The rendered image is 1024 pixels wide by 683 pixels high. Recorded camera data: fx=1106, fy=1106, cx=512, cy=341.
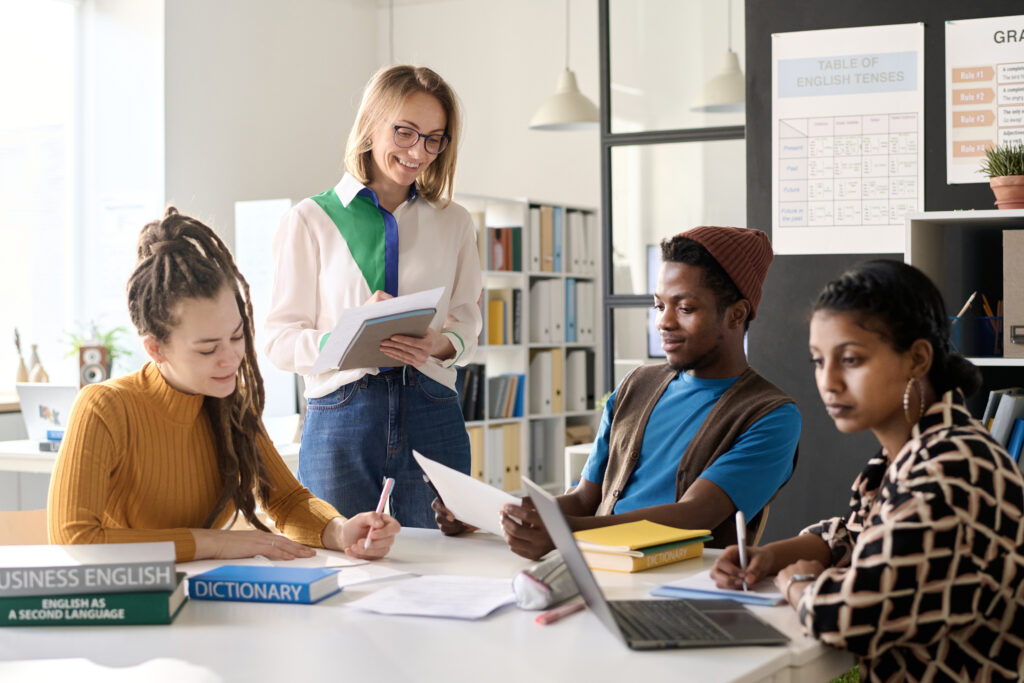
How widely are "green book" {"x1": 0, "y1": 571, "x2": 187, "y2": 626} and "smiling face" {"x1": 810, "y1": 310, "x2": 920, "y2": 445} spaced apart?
2.85 feet

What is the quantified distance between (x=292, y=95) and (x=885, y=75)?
482 cm

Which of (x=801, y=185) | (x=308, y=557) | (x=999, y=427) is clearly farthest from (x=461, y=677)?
(x=801, y=185)

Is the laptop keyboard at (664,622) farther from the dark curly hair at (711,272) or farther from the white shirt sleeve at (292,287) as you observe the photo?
the white shirt sleeve at (292,287)

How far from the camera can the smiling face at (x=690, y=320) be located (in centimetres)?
207

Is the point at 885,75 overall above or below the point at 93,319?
above

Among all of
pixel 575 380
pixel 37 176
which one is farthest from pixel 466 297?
pixel 37 176

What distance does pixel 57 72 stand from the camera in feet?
21.2

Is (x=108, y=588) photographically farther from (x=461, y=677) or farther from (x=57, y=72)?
(x=57, y=72)

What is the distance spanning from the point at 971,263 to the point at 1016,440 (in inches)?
30.0

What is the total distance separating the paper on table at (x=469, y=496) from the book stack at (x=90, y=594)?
512mm

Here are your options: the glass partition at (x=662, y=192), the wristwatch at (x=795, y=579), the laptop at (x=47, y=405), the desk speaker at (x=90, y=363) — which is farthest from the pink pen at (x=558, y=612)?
the desk speaker at (x=90, y=363)

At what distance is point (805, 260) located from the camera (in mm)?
3521

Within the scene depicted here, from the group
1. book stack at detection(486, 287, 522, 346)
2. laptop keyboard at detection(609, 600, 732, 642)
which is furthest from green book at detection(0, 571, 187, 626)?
book stack at detection(486, 287, 522, 346)

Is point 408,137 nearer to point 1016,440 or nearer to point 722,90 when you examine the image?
point 1016,440
